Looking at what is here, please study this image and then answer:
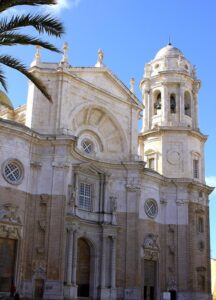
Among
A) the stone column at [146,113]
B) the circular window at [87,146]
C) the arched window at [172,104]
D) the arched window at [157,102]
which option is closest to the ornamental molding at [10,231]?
the circular window at [87,146]

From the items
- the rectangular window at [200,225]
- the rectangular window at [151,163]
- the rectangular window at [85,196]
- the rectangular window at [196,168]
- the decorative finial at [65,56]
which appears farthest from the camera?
the rectangular window at [151,163]

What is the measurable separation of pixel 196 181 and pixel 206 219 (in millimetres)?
3531

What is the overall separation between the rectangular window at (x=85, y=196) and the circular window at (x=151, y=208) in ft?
17.2

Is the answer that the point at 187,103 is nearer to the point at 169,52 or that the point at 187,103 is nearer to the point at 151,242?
the point at 169,52

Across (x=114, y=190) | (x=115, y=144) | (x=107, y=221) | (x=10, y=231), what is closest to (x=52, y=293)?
(x=10, y=231)

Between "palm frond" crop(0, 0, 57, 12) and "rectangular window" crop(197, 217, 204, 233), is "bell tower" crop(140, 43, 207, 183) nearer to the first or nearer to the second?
"rectangular window" crop(197, 217, 204, 233)

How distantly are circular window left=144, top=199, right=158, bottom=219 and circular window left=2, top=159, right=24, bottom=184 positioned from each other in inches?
465

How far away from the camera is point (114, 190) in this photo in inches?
1506

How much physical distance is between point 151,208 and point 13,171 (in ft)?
43.0

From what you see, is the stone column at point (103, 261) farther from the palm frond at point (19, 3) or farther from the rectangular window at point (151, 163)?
the palm frond at point (19, 3)

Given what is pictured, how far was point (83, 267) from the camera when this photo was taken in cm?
3550

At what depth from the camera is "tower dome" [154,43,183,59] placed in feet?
155

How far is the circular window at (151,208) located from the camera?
39.6m

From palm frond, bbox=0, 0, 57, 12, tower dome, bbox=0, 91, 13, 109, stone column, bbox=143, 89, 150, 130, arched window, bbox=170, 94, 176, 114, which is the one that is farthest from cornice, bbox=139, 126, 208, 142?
palm frond, bbox=0, 0, 57, 12
